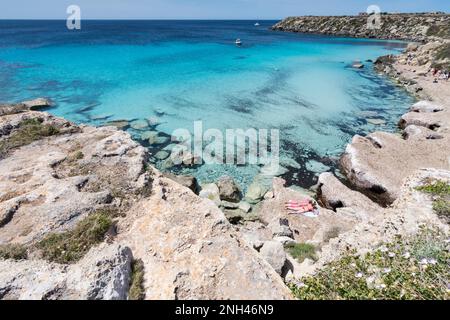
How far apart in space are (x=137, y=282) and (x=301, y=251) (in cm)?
609

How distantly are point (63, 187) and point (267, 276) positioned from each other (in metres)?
6.90

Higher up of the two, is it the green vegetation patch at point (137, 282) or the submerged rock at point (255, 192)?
the green vegetation patch at point (137, 282)

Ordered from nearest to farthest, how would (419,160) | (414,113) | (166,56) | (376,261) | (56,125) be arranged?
(376,261) < (56,125) < (419,160) < (414,113) < (166,56)

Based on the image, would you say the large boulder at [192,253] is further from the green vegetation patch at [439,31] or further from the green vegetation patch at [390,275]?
the green vegetation patch at [439,31]

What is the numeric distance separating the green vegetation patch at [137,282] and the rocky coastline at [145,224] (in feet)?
0.08

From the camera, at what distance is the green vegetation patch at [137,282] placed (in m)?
5.85

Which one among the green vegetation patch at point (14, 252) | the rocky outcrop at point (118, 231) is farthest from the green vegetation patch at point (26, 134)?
the green vegetation patch at point (14, 252)

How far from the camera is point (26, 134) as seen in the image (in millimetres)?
13289

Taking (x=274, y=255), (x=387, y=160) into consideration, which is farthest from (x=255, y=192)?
(x=387, y=160)

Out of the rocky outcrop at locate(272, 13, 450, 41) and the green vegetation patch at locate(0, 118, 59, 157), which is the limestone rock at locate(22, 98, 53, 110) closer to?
the green vegetation patch at locate(0, 118, 59, 157)

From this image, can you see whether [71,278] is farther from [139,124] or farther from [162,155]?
[139,124]
